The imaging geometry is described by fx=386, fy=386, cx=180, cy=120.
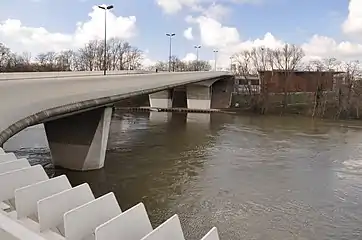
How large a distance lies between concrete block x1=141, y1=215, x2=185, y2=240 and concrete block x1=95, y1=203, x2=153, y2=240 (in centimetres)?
25

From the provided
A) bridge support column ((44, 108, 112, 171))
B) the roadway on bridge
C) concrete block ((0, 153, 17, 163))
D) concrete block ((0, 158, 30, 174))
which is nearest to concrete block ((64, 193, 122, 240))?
concrete block ((0, 158, 30, 174))

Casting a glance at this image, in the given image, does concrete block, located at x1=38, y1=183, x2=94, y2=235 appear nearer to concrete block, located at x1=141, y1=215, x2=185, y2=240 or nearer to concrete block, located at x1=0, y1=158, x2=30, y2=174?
concrete block, located at x1=141, y1=215, x2=185, y2=240

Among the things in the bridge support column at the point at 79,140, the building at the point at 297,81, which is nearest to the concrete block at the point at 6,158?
the bridge support column at the point at 79,140

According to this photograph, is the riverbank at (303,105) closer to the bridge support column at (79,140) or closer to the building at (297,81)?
the building at (297,81)

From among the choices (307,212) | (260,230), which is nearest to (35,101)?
(260,230)

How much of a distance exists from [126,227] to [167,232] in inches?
14.3

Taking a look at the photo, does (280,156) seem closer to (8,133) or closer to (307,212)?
(307,212)

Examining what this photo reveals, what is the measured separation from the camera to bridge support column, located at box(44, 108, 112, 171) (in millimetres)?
18359

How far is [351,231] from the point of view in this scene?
1159 cm

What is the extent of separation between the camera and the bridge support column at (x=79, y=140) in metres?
18.4

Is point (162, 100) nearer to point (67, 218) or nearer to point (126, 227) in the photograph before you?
point (126, 227)

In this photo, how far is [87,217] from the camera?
3477 millimetres

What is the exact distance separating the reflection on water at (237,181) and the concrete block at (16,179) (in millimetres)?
7137

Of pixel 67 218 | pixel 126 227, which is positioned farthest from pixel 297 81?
pixel 67 218
